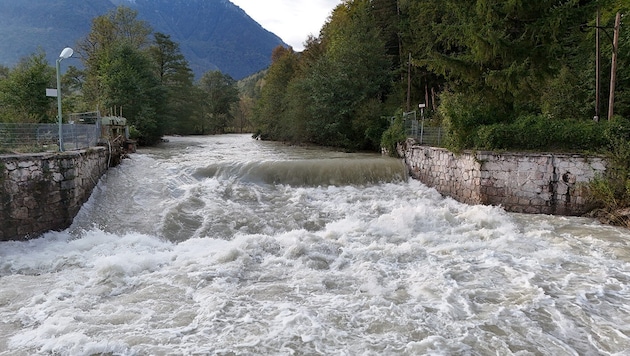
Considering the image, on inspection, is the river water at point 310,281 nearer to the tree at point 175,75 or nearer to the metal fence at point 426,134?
the metal fence at point 426,134

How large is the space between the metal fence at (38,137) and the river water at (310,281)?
1609mm

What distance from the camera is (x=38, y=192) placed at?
8992mm

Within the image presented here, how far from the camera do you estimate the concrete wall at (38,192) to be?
8453 mm

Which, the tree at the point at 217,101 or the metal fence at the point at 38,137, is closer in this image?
the metal fence at the point at 38,137

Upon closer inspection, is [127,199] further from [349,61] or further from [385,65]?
[385,65]

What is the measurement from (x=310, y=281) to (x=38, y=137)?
841 cm

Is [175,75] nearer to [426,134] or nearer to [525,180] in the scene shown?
[426,134]

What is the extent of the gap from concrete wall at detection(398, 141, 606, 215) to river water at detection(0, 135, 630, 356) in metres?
0.93

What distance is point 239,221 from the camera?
1029cm

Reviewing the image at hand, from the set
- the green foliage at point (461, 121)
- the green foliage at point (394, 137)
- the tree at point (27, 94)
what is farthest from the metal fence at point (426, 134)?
the tree at point (27, 94)

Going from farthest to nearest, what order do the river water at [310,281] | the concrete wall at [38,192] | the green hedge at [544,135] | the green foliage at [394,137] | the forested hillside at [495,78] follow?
the green foliage at [394,137], the forested hillside at [495,78], the green hedge at [544,135], the concrete wall at [38,192], the river water at [310,281]

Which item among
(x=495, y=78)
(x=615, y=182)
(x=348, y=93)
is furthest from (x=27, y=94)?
(x=615, y=182)

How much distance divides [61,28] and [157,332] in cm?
19779

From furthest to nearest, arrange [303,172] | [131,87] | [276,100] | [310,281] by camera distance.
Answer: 1. [276,100]
2. [131,87]
3. [303,172]
4. [310,281]
